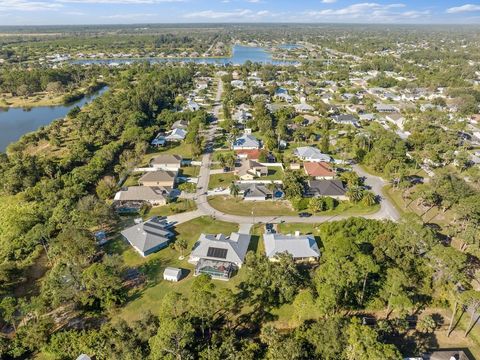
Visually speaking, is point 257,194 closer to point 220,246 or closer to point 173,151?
point 220,246

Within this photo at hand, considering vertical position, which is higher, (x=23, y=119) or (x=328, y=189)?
(x=328, y=189)

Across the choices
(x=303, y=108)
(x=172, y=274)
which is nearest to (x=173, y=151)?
(x=172, y=274)

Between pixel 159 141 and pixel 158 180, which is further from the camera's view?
pixel 159 141

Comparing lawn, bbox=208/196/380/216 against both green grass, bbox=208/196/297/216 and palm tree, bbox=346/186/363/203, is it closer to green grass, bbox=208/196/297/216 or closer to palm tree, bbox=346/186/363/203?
green grass, bbox=208/196/297/216

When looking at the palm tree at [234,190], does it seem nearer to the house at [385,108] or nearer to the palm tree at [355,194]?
the palm tree at [355,194]

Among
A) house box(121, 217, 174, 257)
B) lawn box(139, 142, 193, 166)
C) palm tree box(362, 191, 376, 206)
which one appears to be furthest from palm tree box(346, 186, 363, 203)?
lawn box(139, 142, 193, 166)

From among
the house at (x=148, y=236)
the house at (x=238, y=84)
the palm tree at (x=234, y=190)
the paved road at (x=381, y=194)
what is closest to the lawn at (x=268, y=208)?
the palm tree at (x=234, y=190)

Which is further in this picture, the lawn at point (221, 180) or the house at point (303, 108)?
the house at point (303, 108)
